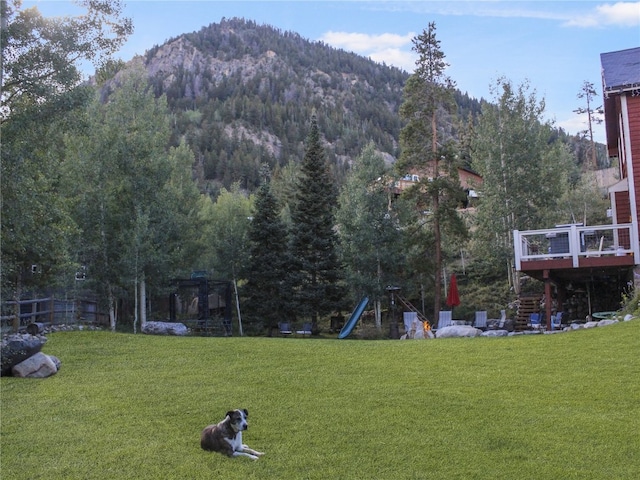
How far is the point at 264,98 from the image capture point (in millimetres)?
128125

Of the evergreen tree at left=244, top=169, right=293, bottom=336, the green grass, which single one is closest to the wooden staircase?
the green grass

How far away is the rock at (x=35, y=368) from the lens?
32.2 ft

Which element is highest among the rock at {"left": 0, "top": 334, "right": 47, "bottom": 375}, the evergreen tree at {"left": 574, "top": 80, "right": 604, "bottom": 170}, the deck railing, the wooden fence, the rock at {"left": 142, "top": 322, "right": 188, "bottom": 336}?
the evergreen tree at {"left": 574, "top": 80, "right": 604, "bottom": 170}

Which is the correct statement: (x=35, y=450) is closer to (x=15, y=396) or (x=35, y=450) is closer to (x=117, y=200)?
(x=15, y=396)

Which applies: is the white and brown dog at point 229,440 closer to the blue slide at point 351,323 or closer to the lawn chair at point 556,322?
the lawn chair at point 556,322

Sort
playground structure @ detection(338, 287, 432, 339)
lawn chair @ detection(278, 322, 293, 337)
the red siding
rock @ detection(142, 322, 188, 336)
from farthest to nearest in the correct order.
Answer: lawn chair @ detection(278, 322, 293, 337) < playground structure @ detection(338, 287, 432, 339) < rock @ detection(142, 322, 188, 336) < the red siding

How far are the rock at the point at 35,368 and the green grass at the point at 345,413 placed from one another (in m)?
0.19

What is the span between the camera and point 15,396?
8.57 m

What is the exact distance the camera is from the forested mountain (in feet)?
301

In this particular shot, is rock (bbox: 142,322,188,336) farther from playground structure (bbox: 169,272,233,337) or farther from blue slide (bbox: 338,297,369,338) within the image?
blue slide (bbox: 338,297,369,338)

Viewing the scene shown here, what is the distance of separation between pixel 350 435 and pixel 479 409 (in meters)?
1.86

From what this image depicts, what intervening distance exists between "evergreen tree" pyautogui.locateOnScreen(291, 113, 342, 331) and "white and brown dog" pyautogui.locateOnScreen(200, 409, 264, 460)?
1821 cm

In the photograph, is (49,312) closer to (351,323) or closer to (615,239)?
(351,323)

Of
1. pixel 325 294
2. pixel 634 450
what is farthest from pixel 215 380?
pixel 325 294
